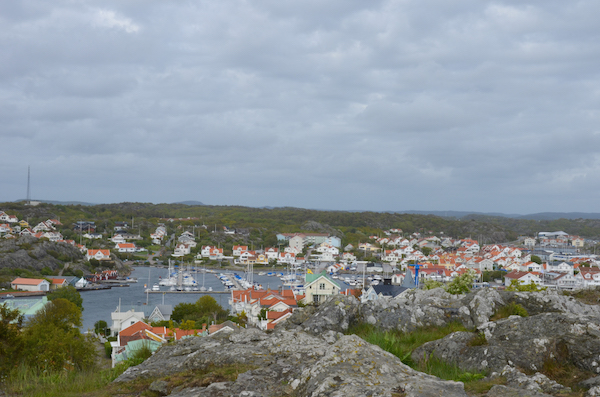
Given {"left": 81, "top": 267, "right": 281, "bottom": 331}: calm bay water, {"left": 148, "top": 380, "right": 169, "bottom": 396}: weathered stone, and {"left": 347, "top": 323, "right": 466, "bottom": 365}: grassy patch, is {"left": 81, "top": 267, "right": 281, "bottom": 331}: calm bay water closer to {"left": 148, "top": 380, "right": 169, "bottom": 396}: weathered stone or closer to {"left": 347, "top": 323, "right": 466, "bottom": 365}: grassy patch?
{"left": 347, "top": 323, "right": 466, "bottom": 365}: grassy patch

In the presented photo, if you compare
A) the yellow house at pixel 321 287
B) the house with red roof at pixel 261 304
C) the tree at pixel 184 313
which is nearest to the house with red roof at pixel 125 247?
the house with red roof at pixel 261 304

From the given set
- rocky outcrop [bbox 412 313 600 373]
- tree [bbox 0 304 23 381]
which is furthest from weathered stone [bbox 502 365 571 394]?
tree [bbox 0 304 23 381]

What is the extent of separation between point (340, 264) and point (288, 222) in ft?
161

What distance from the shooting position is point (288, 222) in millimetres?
118312

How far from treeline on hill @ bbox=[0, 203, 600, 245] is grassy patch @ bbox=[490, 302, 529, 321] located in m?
86.3

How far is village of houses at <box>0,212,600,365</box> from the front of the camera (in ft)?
92.9

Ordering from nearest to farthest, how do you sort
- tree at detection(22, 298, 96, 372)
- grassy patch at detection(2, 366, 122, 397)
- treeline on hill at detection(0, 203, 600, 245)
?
grassy patch at detection(2, 366, 122, 397), tree at detection(22, 298, 96, 372), treeline on hill at detection(0, 203, 600, 245)

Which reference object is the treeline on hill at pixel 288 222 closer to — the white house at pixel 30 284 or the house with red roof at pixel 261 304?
the white house at pixel 30 284

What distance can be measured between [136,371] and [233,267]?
2644 inches

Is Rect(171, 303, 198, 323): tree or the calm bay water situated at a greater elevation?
Rect(171, 303, 198, 323): tree

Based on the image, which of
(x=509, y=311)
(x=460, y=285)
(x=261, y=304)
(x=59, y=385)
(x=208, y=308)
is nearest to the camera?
(x=59, y=385)

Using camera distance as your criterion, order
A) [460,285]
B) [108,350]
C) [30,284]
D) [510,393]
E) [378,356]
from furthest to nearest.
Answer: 1. [30,284]
2. [108,350]
3. [460,285]
4. [378,356]
5. [510,393]

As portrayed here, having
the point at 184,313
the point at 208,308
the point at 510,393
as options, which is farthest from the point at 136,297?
the point at 510,393

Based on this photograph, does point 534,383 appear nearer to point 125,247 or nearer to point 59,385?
point 59,385
